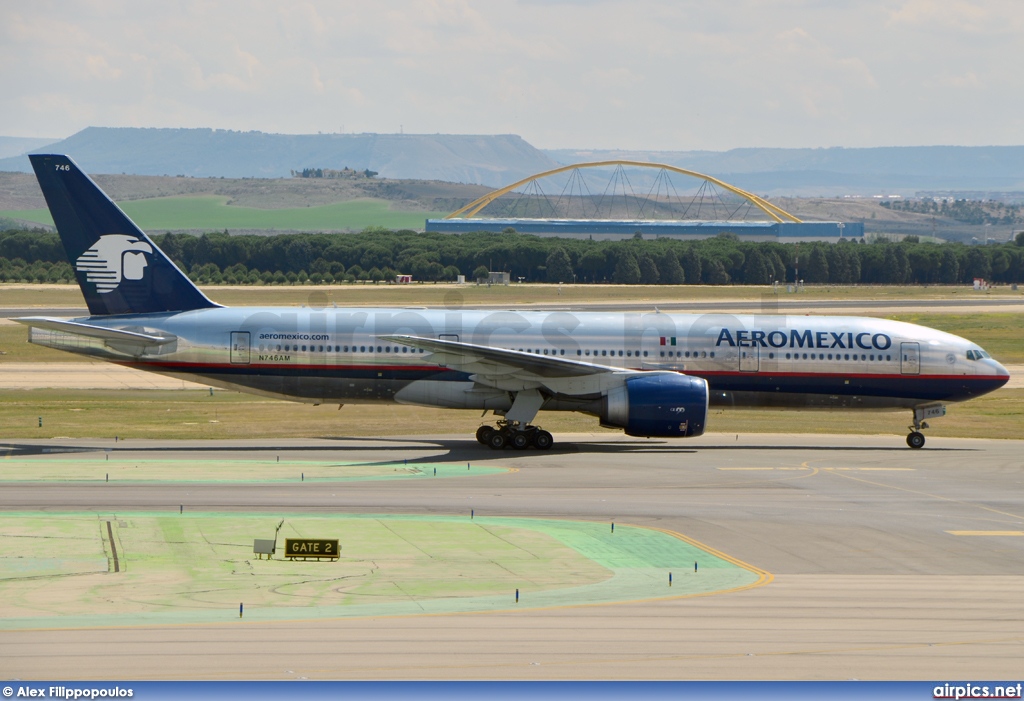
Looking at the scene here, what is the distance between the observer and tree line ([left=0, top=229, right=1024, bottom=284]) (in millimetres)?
126812

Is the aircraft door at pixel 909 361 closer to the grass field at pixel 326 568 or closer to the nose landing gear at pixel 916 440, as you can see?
the nose landing gear at pixel 916 440

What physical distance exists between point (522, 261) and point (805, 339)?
92.8 meters

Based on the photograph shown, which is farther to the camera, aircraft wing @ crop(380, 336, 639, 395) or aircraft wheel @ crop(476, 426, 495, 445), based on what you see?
aircraft wheel @ crop(476, 426, 495, 445)

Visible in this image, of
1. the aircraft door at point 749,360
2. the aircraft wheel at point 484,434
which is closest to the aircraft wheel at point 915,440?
the aircraft door at point 749,360

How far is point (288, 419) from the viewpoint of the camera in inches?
1708

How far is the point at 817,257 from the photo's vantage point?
449 ft

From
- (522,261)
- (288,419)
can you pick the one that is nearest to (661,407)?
(288,419)

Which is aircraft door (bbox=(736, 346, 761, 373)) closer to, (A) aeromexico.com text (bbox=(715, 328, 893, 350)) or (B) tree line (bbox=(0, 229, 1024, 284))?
(A) aeromexico.com text (bbox=(715, 328, 893, 350))

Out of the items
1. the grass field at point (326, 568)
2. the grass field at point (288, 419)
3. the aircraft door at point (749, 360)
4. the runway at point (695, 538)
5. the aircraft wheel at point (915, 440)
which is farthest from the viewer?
the grass field at point (288, 419)

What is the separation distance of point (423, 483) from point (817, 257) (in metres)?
113

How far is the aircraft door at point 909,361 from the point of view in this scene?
38.5 metres

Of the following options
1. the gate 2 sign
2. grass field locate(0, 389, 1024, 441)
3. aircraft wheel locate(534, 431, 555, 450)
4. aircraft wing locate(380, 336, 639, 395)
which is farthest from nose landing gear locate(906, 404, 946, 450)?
the gate 2 sign

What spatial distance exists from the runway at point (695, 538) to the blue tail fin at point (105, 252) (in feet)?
15.0

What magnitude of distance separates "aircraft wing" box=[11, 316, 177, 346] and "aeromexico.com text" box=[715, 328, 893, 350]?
17.3 m
